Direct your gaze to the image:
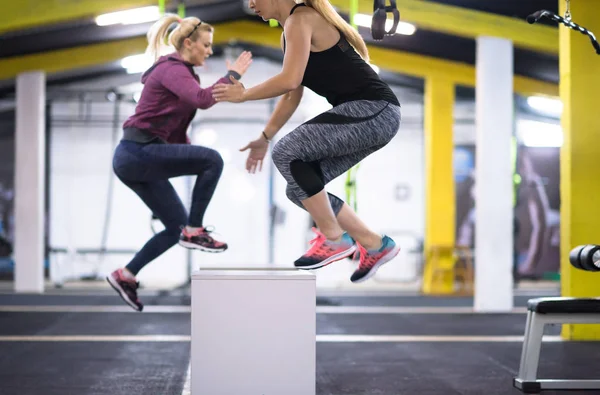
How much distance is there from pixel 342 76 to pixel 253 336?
1.04 metres

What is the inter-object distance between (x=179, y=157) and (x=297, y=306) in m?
0.83

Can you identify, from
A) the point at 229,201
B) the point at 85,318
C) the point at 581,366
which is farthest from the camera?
the point at 229,201

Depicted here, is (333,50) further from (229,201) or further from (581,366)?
(229,201)

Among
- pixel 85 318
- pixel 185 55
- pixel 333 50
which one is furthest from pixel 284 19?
pixel 85 318

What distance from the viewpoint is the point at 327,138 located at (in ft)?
8.88

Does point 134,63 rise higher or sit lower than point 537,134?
higher

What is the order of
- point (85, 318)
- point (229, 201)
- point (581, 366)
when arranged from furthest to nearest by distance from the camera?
→ point (229, 201) < point (85, 318) < point (581, 366)

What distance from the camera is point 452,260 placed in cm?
1050

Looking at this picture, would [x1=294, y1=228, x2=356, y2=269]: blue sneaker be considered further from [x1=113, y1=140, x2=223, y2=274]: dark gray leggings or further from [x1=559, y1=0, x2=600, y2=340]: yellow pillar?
[x1=559, y1=0, x2=600, y2=340]: yellow pillar

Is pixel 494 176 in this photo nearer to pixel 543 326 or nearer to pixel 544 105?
pixel 543 326

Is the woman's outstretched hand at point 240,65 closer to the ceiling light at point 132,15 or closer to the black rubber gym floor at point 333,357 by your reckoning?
→ the black rubber gym floor at point 333,357

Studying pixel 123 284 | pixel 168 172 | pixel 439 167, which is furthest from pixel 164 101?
pixel 439 167

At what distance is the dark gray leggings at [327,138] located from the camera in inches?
107

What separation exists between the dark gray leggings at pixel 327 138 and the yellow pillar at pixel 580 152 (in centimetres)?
369
